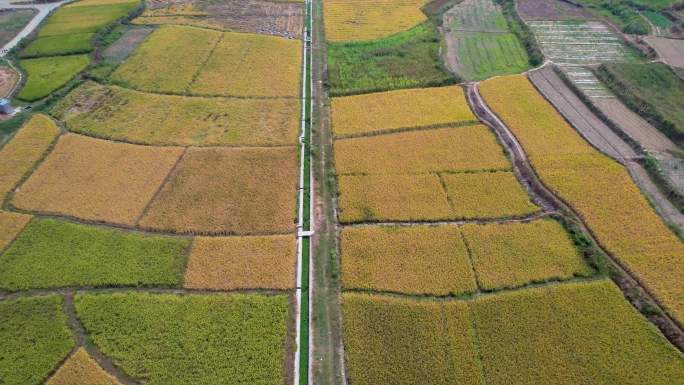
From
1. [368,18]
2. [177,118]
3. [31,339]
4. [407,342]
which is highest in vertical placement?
[368,18]

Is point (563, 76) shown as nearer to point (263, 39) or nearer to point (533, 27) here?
point (533, 27)

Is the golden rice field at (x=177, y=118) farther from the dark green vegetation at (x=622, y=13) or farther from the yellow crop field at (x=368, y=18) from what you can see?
the dark green vegetation at (x=622, y=13)

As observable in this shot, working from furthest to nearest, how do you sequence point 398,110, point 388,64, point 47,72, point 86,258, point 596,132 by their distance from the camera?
point 388,64 < point 47,72 < point 398,110 < point 596,132 < point 86,258

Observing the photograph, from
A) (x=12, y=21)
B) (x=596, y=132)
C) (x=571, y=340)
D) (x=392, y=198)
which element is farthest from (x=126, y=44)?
(x=571, y=340)

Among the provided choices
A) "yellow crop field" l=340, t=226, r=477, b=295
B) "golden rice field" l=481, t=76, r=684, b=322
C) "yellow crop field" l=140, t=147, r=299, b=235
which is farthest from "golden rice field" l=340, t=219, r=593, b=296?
"yellow crop field" l=140, t=147, r=299, b=235

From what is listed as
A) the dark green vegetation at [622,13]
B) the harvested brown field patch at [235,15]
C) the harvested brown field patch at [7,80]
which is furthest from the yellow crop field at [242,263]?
the dark green vegetation at [622,13]

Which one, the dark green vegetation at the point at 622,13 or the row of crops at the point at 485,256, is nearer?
the row of crops at the point at 485,256

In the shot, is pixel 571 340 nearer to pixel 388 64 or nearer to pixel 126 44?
pixel 388 64
